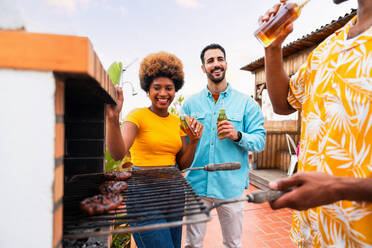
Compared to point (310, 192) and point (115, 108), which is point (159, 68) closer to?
point (115, 108)

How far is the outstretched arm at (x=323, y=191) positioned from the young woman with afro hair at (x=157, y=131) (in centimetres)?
137

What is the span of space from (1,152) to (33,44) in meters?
0.43

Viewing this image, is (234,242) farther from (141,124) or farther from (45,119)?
(45,119)

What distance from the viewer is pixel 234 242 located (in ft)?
9.03

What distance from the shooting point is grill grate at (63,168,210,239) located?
3.21 feet

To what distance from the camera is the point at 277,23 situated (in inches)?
63.1

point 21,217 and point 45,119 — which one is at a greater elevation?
point 45,119

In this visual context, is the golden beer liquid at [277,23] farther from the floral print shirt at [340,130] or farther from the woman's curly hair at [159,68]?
the woman's curly hair at [159,68]

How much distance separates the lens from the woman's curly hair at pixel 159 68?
245cm

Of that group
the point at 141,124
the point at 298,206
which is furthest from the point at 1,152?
the point at 141,124

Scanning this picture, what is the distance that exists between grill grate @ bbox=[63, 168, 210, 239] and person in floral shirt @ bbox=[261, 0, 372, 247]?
1.71 ft

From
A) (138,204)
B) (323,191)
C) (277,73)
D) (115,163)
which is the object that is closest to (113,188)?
(138,204)

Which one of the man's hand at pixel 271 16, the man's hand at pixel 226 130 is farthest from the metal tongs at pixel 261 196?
the man's hand at pixel 226 130

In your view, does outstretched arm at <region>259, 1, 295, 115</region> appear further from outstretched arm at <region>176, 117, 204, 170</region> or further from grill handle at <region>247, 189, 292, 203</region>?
grill handle at <region>247, 189, 292, 203</region>
